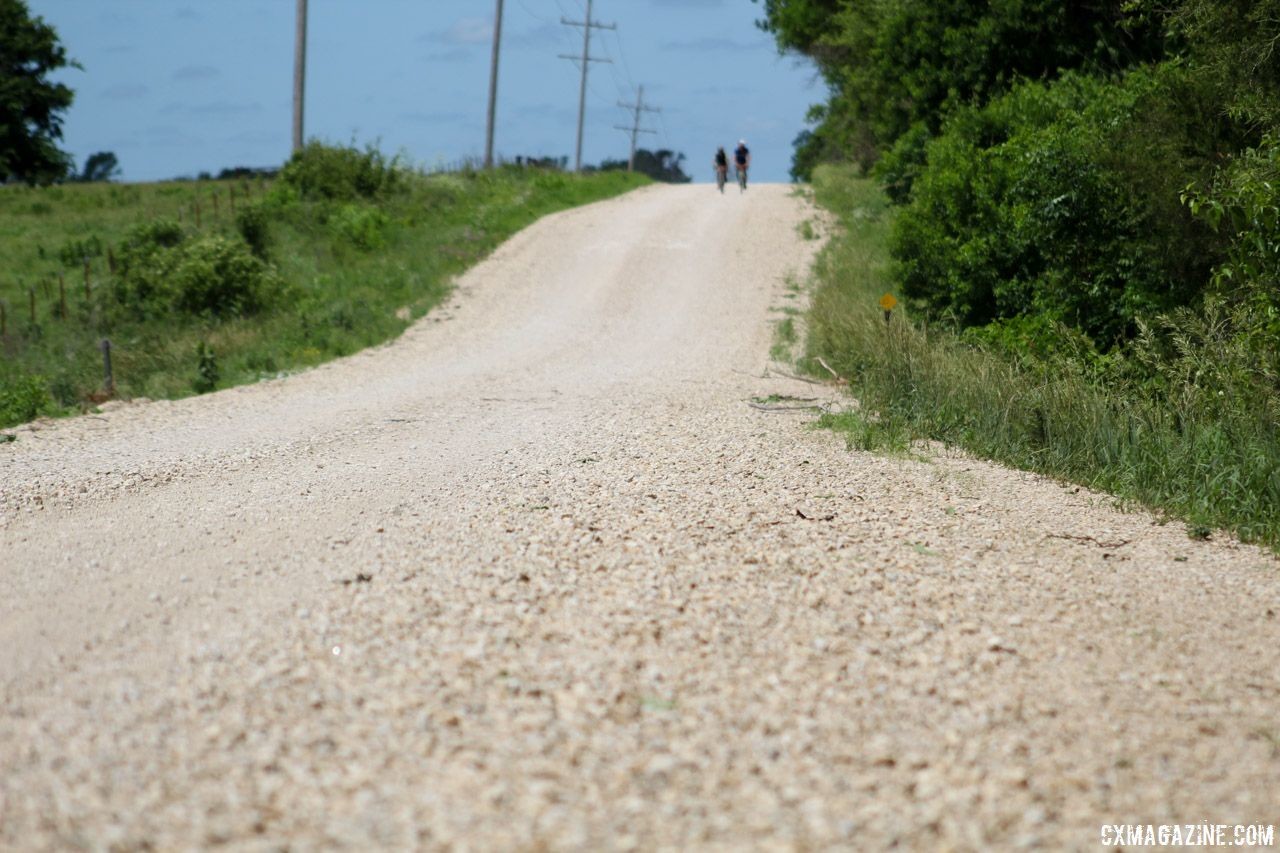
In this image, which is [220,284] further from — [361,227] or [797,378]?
[797,378]

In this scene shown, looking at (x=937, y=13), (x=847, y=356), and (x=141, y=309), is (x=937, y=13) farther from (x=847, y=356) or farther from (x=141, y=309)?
(x=141, y=309)

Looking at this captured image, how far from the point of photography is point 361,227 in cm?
2552

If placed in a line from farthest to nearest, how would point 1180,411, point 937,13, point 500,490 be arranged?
point 937,13 → point 1180,411 → point 500,490

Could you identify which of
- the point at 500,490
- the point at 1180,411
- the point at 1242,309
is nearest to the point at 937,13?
the point at 1242,309

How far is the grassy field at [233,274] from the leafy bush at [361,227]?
4 centimetres

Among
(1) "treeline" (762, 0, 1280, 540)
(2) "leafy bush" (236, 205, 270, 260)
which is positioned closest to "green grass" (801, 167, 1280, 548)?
(1) "treeline" (762, 0, 1280, 540)

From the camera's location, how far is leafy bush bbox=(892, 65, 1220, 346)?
1216cm

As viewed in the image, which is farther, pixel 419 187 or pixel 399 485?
pixel 419 187

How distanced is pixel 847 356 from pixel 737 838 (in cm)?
1153

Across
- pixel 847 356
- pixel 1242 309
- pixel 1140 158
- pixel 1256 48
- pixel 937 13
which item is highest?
pixel 937 13

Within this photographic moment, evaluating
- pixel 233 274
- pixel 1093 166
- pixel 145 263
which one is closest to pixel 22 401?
pixel 233 274

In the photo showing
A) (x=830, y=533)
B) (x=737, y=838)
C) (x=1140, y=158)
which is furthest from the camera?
(x=1140, y=158)

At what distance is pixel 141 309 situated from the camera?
2123 centimetres

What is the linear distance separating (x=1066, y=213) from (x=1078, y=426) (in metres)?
4.64
